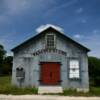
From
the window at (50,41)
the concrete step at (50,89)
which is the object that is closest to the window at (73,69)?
the concrete step at (50,89)

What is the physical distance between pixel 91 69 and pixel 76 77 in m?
9.20

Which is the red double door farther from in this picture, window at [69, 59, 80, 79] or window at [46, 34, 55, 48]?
window at [46, 34, 55, 48]

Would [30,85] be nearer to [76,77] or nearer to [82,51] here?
[76,77]

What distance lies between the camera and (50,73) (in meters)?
20.1

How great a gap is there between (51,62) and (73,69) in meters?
1.99

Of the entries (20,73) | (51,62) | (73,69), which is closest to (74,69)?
(73,69)

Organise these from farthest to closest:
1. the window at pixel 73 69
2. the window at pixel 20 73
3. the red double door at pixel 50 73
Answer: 1. the window at pixel 20 73
2. the window at pixel 73 69
3. the red double door at pixel 50 73

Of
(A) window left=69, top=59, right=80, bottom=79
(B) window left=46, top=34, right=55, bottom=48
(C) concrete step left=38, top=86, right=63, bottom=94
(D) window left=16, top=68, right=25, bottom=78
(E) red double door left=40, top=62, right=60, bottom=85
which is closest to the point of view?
(C) concrete step left=38, top=86, right=63, bottom=94

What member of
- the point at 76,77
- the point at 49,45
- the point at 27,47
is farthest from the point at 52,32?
the point at 76,77

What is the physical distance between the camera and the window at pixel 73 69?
65.4 ft

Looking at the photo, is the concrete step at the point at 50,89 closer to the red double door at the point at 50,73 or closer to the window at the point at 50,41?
the red double door at the point at 50,73

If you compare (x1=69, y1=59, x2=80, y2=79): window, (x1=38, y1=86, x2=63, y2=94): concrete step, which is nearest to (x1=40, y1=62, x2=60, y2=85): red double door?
(x1=38, y1=86, x2=63, y2=94): concrete step

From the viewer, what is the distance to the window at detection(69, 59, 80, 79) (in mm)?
19938

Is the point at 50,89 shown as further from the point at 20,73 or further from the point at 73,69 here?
the point at 20,73
